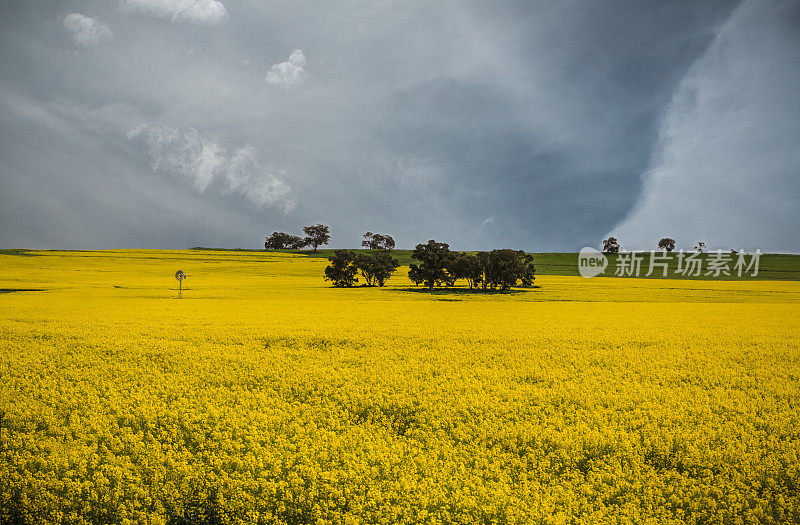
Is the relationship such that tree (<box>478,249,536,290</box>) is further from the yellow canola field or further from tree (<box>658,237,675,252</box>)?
tree (<box>658,237,675,252</box>)

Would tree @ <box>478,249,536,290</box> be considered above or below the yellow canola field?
above

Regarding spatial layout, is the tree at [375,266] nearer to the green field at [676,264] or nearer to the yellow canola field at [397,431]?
the green field at [676,264]

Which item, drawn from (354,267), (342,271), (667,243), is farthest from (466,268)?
(667,243)

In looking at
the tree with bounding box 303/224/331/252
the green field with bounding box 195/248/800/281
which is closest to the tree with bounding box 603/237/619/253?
the green field with bounding box 195/248/800/281

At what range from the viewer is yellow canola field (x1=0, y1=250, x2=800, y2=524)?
18.6ft

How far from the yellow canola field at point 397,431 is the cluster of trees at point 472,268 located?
35.5 metres

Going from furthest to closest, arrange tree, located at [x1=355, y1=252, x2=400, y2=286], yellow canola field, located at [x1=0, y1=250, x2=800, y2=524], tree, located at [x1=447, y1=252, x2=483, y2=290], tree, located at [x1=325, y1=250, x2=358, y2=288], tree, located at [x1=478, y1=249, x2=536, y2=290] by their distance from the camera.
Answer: tree, located at [x1=355, y1=252, x2=400, y2=286]
tree, located at [x1=325, y1=250, x2=358, y2=288]
tree, located at [x1=447, y1=252, x2=483, y2=290]
tree, located at [x1=478, y1=249, x2=536, y2=290]
yellow canola field, located at [x1=0, y1=250, x2=800, y2=524]

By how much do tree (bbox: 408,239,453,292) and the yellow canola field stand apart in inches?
1546

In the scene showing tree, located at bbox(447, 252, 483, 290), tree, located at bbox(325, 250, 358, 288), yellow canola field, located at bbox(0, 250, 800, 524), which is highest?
tree, located at bbox(447, 252, 483, 290)

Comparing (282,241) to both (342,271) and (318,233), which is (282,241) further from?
(342,271)

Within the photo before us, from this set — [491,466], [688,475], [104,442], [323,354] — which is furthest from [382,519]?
[323,354]

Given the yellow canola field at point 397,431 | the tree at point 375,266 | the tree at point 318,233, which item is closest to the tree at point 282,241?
the tree at point 318,233

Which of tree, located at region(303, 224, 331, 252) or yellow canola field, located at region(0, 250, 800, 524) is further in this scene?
tree, located at region(303, 224, 331, 252)

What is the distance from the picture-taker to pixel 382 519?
5.21 metres
